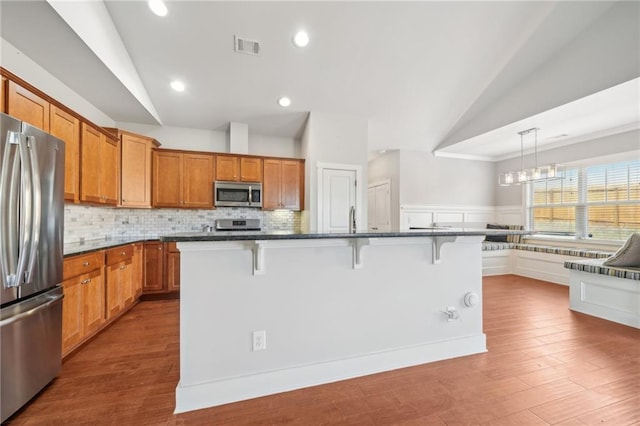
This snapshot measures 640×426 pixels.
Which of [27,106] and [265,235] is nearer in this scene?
[265,235]

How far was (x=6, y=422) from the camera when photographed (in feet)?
5.05

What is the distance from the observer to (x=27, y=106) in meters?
2.10

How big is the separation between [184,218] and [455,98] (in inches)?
207

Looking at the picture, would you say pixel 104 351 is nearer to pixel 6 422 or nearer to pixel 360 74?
pixel 6 422

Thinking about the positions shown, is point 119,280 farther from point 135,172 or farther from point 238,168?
point 238,168

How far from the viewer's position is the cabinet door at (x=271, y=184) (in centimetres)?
459

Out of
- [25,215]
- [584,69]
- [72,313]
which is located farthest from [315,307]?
[584,69]

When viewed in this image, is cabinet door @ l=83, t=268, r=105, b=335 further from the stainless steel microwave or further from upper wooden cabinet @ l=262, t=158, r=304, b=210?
upper wooden cabinet @ l=262, t=158, r=304, b=210

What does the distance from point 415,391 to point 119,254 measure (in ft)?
11.2

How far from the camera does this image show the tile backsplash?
324 centimetres

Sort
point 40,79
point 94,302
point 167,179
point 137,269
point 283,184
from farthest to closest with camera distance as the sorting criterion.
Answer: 1. point 283,184
2. point 167,179
3. point 137,269
4. point 40,79
5. point 94,302

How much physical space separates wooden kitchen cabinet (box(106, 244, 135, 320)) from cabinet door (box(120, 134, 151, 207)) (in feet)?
2.80

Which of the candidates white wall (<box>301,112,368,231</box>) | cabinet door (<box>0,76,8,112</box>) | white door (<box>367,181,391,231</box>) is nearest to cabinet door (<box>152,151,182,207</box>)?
white wall (<box>301,112,368,231</box>)

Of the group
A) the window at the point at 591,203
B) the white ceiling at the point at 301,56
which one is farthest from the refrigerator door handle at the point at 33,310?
the window at the point at 591,203
